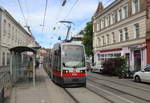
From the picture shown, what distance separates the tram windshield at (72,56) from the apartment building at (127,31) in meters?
14.9

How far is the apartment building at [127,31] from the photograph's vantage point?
32219 millimetres

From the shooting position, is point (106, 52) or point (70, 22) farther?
point (106, 52)

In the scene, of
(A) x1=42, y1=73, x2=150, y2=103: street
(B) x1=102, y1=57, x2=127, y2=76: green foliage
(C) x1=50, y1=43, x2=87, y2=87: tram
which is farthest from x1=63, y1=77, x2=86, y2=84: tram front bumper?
(B) x1=102, y1=57, x2=127, y2=76: green foliage

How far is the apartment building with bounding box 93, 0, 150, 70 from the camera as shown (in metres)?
32.2

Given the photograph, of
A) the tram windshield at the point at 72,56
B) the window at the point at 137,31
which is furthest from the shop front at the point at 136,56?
the tram windshield at the point at 72,56

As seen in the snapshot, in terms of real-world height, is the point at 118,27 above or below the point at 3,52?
above

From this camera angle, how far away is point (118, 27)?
40.2 meters

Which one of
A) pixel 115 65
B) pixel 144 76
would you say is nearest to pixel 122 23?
pixel 115 65

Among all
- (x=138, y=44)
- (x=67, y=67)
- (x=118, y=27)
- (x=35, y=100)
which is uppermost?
(x=118, y=27)

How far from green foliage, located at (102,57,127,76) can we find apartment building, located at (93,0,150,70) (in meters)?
3.14

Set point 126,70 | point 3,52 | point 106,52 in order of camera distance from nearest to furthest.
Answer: point 126,70 → point 3,52 → point 106,52

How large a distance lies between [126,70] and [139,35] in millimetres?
6985

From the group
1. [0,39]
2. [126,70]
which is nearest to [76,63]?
[126,70]

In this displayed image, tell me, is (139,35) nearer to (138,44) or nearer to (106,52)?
(138,44)
